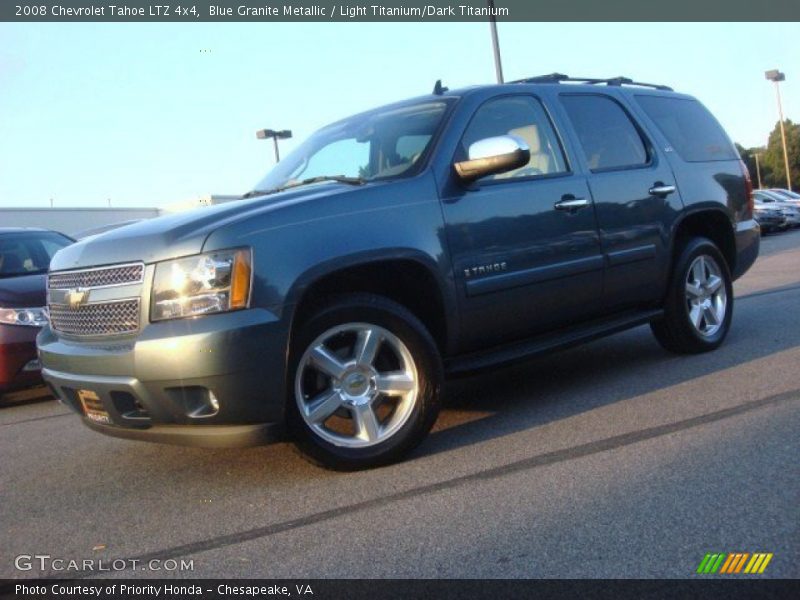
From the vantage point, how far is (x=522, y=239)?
461 cm

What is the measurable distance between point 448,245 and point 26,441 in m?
3.17

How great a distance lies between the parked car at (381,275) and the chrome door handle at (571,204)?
0.02 m

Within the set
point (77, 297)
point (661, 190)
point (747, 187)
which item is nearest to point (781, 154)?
point (747, 187)

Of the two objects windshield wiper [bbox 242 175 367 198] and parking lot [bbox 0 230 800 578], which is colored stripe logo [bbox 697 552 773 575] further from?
windshield wiper [bbox 242 175 367 198]

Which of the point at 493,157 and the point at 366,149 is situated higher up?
the point at 366,149

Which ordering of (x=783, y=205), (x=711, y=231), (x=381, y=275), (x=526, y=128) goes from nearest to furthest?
(x=381, y=275) → (x=526, y=128) → (x=711, y=231) → (x=783, y=205)

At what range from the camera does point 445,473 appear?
12.6 ft

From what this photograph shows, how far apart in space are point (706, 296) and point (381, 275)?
9.96 feet

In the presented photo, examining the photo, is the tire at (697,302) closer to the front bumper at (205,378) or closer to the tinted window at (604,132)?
the tinted window at (604,132)

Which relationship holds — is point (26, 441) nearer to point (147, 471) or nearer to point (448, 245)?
point (147, 471)

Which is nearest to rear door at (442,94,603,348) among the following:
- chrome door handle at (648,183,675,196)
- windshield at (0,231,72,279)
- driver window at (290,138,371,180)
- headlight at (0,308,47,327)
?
driver window at (290,138,371,180)

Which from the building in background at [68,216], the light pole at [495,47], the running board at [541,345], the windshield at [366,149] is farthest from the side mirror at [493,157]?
the building in background at [68,216]

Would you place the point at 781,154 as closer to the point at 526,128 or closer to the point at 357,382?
the point at 526,128

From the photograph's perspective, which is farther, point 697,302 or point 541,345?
point 697,302
